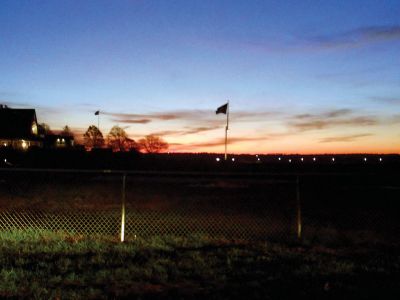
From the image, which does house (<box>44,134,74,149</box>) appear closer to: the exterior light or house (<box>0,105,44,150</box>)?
the exterior light

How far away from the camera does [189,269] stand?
775 cm

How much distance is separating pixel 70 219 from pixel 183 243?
16.6 feet

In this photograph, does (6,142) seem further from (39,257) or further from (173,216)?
(39,257)

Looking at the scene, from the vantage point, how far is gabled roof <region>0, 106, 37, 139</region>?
5831 cm

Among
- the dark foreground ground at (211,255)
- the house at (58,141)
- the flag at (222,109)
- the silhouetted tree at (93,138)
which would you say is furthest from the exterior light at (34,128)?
the dark foreground ground at (211,255)

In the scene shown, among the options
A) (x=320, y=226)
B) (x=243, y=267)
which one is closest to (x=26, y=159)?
(x=320, y=226)

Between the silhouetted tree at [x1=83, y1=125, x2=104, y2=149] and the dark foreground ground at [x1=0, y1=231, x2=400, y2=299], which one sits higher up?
the silhouetted tree at [x1=83, y1=125, x2=104, y2=149]

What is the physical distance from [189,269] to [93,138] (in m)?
72.6

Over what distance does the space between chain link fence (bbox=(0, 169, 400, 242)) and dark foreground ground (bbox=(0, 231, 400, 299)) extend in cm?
116

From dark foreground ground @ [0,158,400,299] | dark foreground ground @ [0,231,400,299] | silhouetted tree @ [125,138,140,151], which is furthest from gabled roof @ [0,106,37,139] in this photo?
dark foreground ground @ [0,231,400,299]

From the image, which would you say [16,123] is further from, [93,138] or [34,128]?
[93,138]

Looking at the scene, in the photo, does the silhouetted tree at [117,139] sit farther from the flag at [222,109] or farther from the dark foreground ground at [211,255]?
the dark foreground ground at [211,255]

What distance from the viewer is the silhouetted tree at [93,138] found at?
77.5m

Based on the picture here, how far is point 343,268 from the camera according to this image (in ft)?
25.7
